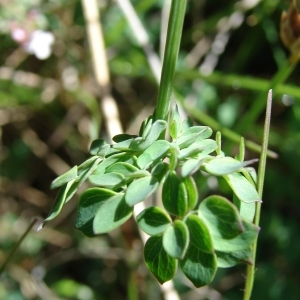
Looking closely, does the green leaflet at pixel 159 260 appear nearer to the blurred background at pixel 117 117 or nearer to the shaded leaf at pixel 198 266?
the shaded leaf at pixel 198 266

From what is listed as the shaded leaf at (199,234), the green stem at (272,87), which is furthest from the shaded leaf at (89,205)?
the green stem at (272,87)

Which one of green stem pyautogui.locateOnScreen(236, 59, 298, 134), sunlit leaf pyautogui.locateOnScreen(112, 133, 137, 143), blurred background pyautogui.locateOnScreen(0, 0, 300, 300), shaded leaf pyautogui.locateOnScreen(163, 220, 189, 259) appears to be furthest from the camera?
blurred background pyautogui.locateOnScreen(0, 0, 300, 300)

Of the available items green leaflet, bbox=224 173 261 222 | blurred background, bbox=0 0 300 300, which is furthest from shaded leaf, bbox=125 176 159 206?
blurred background, bbox=0 0 300 300

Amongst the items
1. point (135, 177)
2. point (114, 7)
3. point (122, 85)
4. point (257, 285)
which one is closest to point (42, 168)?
point (122, 85)

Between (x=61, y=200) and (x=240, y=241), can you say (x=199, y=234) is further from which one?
(x=61, y=200)

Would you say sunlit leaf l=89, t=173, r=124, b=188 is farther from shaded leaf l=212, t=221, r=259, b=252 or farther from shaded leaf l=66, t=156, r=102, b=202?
shaded leaf l=212, t=221, r=259, b=252
